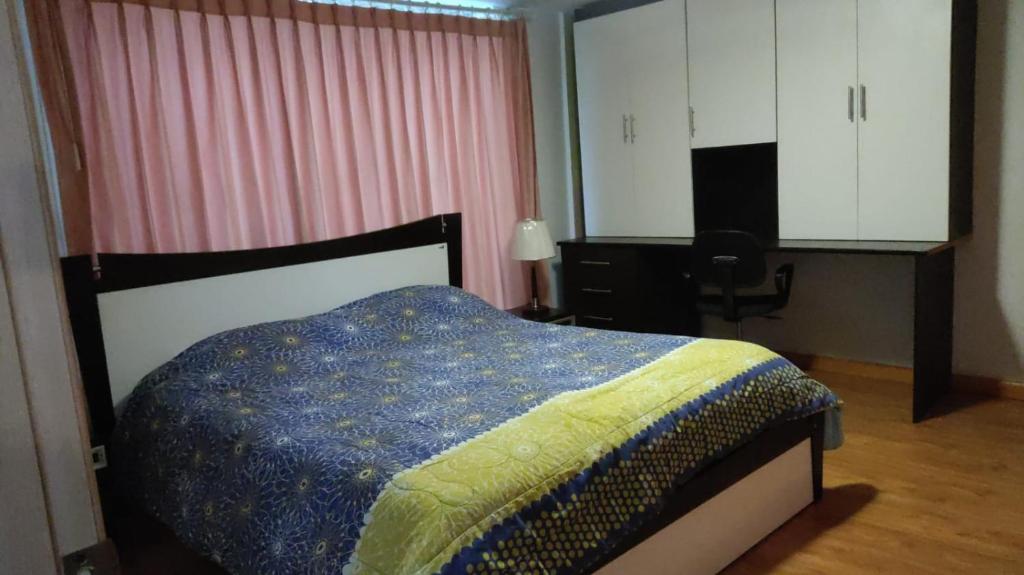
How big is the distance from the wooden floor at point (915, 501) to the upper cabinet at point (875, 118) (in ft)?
2.90

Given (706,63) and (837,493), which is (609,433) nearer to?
(837,493)

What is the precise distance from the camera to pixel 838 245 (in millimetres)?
3545

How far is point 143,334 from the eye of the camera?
2850 millimetres

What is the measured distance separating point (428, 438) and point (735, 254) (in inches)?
85.3

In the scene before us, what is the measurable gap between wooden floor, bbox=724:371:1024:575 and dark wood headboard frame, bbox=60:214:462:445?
2210 mm

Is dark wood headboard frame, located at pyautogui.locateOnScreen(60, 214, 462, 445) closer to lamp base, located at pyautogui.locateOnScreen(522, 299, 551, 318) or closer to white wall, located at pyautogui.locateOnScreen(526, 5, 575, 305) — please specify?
lamp base, located at pyautogui.locateOnScreen(522, 299, 551, 318)

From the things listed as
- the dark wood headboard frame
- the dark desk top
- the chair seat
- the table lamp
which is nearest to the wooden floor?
the chair seat

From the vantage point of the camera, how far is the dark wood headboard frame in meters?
2.67

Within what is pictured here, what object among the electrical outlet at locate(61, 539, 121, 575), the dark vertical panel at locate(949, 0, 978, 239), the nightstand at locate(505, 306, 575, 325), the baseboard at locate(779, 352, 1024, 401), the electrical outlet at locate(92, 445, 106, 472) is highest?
the dark vertical panel at locate(949, 0, 978, 239)

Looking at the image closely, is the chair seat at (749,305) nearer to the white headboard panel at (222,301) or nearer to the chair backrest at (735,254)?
the chair backrest at (735,254)

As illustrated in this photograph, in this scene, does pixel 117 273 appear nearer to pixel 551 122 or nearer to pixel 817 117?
pixel 551 122

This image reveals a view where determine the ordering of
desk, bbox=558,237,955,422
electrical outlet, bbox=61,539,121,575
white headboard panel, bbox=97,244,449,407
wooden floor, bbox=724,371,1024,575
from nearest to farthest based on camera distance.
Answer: electrical outlet, bbox=61,539,121,575, wooden floor, bbox=724,371,1024,575, white headboard panel, bbox=97,244,449,407, desk, bbox=558,237,955,422

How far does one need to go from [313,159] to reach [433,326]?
0.99 metres

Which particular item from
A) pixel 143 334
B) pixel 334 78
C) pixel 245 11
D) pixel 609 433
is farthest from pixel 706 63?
pixel 143 334
